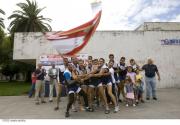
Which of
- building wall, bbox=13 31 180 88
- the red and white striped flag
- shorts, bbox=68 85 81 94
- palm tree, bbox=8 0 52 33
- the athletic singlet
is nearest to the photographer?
the red and white striped flag

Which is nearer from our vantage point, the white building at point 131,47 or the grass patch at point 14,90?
the white building at point 131,47

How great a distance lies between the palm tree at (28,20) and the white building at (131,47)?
16.9 metres

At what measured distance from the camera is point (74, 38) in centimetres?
847

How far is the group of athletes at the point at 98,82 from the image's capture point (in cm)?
976

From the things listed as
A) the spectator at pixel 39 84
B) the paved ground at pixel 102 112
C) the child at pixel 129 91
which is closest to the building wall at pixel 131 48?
the spectator at pixel 39 84

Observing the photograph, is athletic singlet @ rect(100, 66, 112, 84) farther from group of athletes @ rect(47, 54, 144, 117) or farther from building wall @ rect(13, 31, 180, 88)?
building wall @ rect(13, 31, 180, 88)

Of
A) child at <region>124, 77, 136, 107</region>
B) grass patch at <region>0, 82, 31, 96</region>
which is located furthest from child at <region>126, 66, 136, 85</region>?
grass patch at <region>0, 82, 31, 96</region>

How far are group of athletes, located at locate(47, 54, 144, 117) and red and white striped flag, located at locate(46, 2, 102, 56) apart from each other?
1.39 metres

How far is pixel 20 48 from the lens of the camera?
20203mm

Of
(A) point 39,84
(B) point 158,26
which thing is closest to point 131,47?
(B) point 158,26

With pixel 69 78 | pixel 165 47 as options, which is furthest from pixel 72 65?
pixel 165 47

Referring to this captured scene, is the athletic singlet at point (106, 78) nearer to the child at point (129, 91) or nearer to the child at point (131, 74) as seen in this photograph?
the child at point (129, 91)

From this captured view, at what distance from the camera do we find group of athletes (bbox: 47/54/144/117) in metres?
9.76
